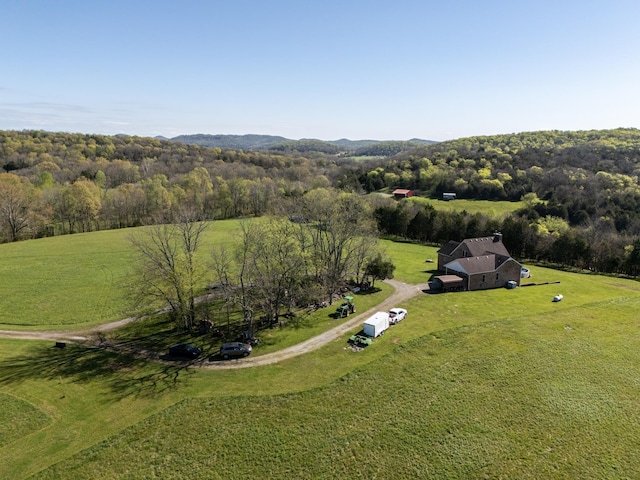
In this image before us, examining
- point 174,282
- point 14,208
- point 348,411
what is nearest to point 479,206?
point 174,282

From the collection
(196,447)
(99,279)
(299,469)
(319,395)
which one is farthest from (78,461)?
(99,279)

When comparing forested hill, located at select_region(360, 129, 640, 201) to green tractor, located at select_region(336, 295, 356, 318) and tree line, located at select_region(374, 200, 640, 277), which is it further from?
green tractor, located at select_region(336, 295, 356, 318)

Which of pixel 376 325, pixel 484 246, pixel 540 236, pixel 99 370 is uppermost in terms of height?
pixel 484 246

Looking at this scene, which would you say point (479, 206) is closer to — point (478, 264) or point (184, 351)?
point (478, 264)

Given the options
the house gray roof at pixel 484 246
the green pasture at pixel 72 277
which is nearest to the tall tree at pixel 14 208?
the green pasture at pixel 72 277

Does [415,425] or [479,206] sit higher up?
[479,206]

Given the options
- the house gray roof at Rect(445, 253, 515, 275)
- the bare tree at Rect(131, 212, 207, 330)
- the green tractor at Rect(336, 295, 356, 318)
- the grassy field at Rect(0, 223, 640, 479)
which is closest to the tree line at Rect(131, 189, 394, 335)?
the bare tree at Rect(131, 212, 207, 330)
